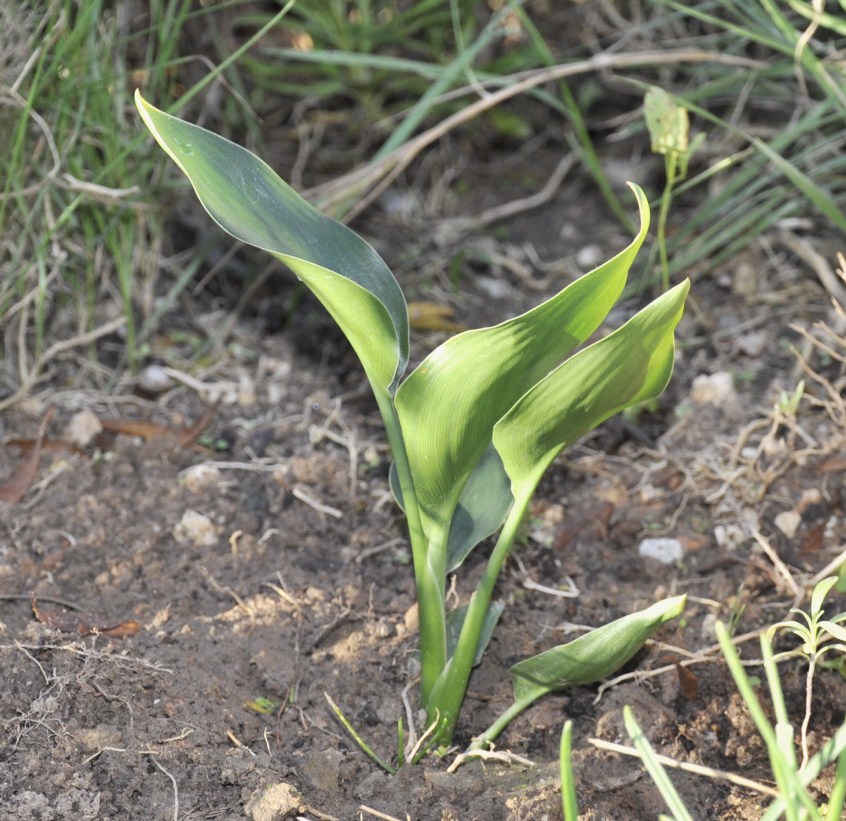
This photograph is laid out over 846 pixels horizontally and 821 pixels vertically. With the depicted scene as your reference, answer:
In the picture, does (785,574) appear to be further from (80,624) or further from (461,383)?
(80,624)

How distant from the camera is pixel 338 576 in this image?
1.31 m

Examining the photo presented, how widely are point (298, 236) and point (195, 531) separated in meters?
0.53

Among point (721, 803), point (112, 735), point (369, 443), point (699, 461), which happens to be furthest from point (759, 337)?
point (112, 735)

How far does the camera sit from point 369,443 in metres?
1.54

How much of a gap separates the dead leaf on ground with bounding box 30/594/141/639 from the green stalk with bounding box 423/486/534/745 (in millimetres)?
362

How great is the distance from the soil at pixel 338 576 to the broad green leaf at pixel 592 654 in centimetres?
10

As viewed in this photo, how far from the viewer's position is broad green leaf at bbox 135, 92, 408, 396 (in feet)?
2.86

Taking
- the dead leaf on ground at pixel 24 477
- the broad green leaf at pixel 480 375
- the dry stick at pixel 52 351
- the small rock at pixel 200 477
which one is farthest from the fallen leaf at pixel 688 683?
the dry stick at pixel 52 351

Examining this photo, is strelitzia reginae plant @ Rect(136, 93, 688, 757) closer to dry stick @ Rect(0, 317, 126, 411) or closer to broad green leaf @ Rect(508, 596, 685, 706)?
broad green leaf @ Rect(508, 596, 685, 706)

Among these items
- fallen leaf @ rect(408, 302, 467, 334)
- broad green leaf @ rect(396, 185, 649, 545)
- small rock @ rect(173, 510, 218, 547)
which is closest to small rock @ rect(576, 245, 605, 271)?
fallen leaf @ rect(408, 302, 467, 334)

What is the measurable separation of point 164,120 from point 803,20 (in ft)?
4.38

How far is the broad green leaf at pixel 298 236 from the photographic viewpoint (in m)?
Answer: 0.87

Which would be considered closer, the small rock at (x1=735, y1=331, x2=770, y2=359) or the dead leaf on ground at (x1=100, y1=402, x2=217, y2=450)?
the dead leaf on ground at (x1=100, y1=402, x2=217, y2=450)

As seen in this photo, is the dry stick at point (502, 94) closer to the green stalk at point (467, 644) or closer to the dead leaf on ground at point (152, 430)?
the dead leaf on ground at point (152, 430)
